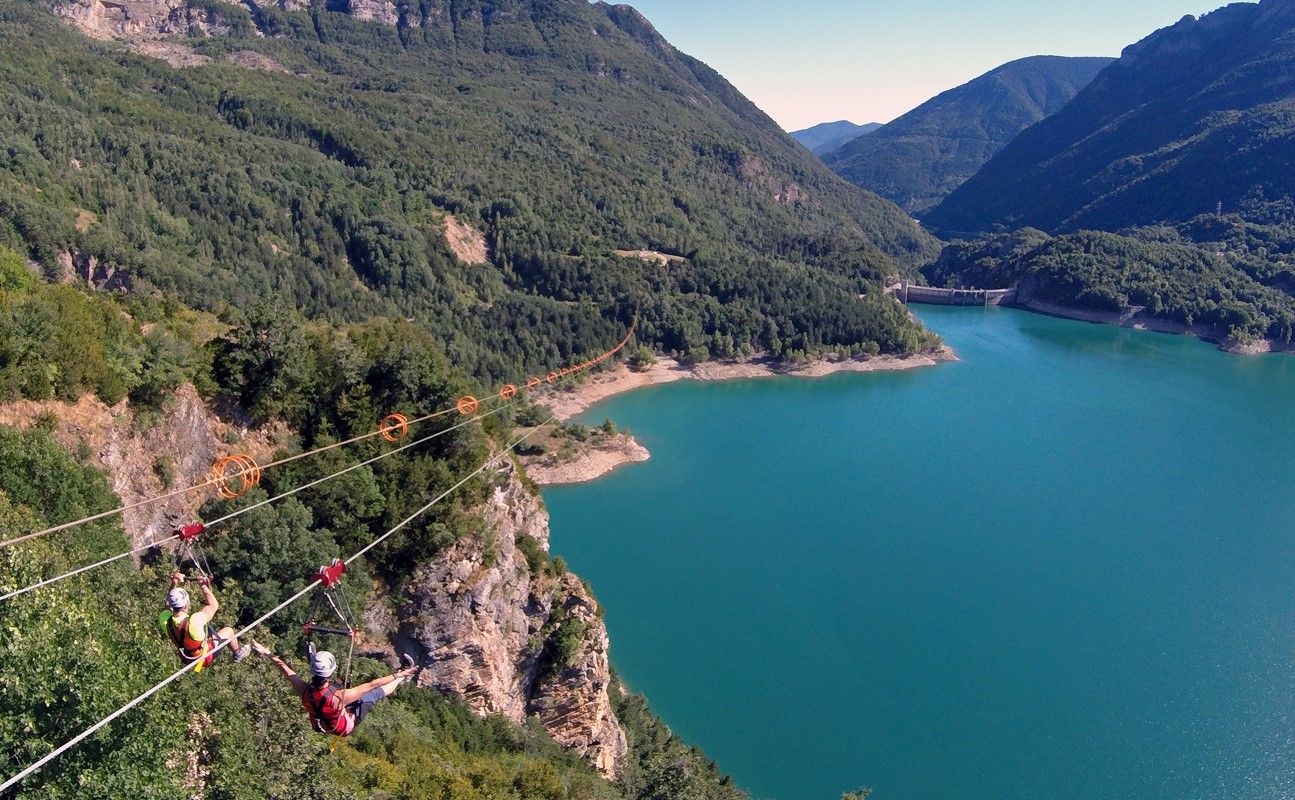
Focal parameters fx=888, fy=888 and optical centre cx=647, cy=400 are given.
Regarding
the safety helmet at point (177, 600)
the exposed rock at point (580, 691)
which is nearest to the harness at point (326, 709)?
the safety helmet at point (177, 600)

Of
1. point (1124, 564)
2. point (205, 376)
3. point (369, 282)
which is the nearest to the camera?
point (205, 376)

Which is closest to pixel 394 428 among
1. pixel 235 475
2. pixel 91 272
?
pixel 235 475

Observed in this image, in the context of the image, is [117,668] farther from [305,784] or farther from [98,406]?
[98,406]

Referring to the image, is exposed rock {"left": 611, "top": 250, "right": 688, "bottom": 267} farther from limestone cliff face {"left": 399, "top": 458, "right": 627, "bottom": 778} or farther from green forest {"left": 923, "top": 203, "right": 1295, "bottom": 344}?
limestone cliff face {"left": 399, "top": 458, "right": 627, "bottom": 778}

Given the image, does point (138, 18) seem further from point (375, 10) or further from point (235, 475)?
point (235, 475)

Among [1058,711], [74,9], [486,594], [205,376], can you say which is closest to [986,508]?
[1058,711]

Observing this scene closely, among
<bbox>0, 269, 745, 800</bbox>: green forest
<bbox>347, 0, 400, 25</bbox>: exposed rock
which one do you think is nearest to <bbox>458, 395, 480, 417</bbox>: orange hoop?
<bbox>0, 269, 745, 800</bbox>: green forest

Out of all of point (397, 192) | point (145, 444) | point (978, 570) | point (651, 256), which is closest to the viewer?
point (145, 444)
